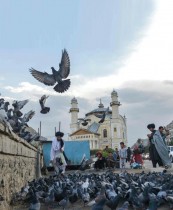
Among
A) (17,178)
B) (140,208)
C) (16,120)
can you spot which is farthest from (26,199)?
(16,120)

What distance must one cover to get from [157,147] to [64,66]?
12.6 ft

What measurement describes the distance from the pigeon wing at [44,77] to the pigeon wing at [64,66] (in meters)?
0.35

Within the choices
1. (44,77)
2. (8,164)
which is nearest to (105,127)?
(44,77)

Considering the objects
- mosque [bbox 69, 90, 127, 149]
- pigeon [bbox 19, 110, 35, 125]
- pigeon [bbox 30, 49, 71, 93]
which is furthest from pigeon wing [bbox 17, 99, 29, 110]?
mosque [bbox 69, 90, 127, 149]

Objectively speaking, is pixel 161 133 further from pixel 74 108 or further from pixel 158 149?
pixel 74 108

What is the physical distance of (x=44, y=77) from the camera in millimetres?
11375

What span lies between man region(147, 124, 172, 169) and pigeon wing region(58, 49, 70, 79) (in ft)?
10.2

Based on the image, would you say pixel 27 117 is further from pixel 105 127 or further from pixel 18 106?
pixel 105 127

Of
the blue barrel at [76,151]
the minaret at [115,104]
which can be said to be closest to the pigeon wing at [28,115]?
the blue barrel at [76,151]

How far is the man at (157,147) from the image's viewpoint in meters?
10.2

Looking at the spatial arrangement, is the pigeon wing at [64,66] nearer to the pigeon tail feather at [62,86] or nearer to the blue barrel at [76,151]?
the pigeon tail feather at [62,86]

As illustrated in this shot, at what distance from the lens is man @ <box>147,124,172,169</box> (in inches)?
402

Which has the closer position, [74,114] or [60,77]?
[60,77]

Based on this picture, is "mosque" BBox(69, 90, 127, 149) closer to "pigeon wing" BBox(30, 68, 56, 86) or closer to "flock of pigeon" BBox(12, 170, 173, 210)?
"pigeon wing" BBox(30, 68, 56, 86)
